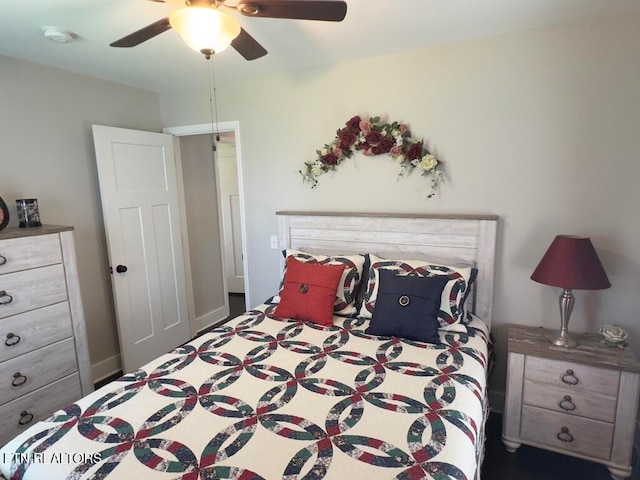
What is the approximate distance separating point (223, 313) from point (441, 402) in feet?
10.3

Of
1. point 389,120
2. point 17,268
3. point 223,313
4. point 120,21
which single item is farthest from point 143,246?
point 389,120

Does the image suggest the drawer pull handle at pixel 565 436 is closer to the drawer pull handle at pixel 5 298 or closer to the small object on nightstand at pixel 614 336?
the small object on nightstand at pixel 614 336

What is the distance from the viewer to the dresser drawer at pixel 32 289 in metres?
2.01

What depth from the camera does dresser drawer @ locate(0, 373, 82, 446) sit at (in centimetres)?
204

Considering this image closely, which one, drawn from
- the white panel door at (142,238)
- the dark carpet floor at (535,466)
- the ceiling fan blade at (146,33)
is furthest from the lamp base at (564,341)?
the white panel door at (142,238)

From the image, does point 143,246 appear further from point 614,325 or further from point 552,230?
point 614,325

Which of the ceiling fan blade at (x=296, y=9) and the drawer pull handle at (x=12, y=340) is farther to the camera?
the drawer pull handle at (x=12, y=340)

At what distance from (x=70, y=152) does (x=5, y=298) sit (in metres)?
1.21

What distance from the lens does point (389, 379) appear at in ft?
5.24

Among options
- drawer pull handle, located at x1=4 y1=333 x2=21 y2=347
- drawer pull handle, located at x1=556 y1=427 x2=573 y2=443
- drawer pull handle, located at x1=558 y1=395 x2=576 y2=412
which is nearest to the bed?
drawer pull handle, located at x1=558 y1=395 x2=576 y2=412

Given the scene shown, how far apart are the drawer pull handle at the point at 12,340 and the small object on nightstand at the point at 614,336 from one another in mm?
3251

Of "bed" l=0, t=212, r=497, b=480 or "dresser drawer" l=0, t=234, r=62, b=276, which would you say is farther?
"dresser drawer" l=0, t=234, r=62, b=276

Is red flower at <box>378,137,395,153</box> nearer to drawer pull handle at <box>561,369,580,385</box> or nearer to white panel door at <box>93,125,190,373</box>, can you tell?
drawer pull handle at <box>561,369,580,385</box>

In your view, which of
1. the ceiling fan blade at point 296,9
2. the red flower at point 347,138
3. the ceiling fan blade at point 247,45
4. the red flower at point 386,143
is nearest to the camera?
the ceiling fan blade at point 296,9
